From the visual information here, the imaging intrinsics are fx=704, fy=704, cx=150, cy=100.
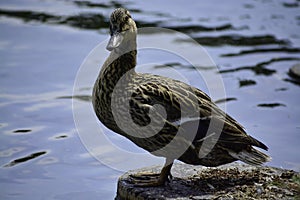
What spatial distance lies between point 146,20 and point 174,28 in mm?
491

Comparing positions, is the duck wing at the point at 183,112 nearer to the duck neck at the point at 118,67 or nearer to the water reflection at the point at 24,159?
the duck neck at the point at 118,67

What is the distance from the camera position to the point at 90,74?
890 cm

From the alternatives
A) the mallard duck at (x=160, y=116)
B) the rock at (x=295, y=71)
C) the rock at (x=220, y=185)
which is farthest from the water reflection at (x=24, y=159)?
the rock at (x=295, y=71)

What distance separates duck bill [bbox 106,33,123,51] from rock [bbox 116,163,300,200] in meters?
1.10

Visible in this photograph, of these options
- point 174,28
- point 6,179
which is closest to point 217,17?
point 174,28

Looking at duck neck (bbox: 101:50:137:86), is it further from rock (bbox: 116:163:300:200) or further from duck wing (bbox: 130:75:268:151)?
rock (bbox: 116:163:300:200)

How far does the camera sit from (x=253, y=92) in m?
8.65

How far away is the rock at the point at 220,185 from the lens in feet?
16.9

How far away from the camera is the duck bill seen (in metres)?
5.08

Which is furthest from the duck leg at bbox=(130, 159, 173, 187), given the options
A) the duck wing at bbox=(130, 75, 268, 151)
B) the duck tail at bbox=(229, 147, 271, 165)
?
the duck tail at bbox=(229, 147, 271, 165)

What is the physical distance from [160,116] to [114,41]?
645mm

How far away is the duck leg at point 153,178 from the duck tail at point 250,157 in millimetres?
489

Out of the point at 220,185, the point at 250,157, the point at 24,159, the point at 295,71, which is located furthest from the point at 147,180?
the point at 295,71

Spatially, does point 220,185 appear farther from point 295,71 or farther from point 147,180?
point 295,71
